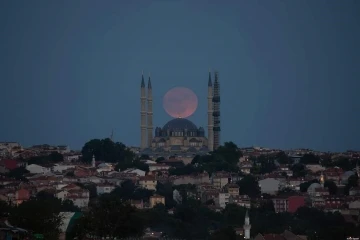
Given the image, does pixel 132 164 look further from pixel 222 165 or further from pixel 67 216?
pixel 67 216

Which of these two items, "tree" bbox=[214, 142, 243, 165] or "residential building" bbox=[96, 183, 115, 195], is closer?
"residential building" bbox=[96, 183, 115, 195]

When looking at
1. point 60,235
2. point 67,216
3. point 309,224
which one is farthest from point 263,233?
point 60,235

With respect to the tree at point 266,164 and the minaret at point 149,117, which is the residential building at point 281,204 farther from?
the minaret at point 149,117

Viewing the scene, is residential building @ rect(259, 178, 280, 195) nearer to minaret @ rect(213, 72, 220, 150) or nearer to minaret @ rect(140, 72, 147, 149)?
minaret @ rect(213, 72, 220, 150)

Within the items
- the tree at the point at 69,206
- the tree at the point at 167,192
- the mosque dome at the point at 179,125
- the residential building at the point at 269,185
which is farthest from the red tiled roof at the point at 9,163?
the tree at the point at 69,206

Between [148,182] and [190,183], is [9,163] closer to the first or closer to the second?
[148,182]

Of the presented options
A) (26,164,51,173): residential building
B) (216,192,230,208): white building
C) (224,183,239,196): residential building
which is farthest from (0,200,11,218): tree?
(26,164,51,173): residential building
